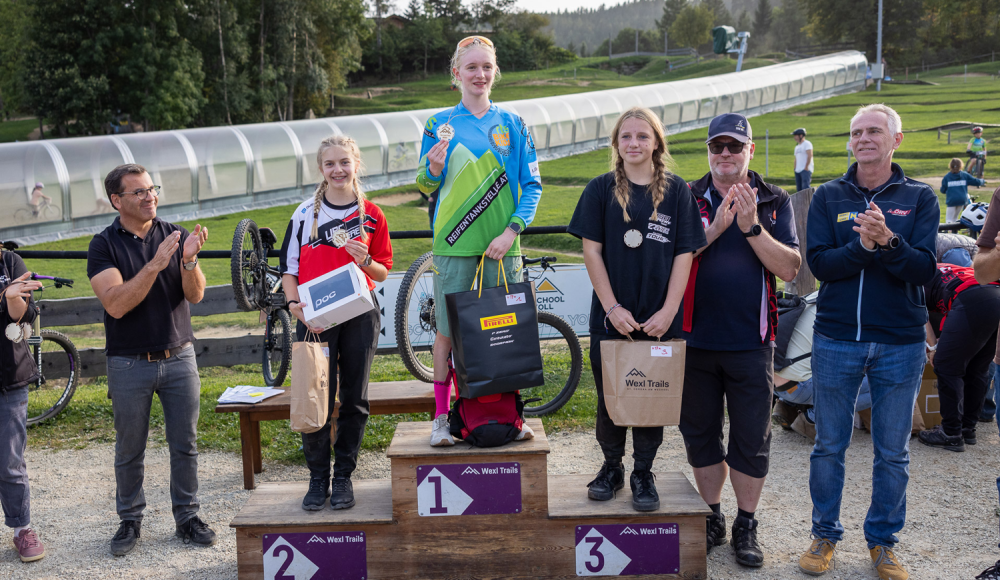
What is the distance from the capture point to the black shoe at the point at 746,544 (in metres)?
3.63

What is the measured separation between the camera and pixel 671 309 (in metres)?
3.36

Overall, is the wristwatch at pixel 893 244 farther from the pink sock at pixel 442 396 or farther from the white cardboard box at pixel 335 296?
the white cardboard box at pixel 335 296

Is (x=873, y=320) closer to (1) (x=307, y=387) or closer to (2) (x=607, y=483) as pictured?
(2) (x=607, y=483)

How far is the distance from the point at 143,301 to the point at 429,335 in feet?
8.70

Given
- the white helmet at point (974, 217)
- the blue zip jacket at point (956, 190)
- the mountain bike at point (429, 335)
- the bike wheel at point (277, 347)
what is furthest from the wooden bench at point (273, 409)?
the blue zip jacket at point (956, 190)

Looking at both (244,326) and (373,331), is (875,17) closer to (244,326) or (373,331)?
(244,326)

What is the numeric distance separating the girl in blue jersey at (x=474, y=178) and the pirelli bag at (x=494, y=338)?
0.18m

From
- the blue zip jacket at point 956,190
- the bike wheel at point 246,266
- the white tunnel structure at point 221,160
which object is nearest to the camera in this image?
the bike wheel at point 246,266

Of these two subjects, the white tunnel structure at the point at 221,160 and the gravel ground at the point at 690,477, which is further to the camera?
the white tunnel structure at the point at 221,160

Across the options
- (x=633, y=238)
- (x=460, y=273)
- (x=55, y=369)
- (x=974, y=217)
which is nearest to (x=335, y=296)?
(x=460, y=273)

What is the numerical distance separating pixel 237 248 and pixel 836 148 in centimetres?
2505

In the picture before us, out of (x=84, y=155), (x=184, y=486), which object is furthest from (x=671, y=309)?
(x=84, y=155)

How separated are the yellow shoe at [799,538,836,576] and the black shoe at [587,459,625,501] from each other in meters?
0.97

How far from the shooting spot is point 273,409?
481cm
